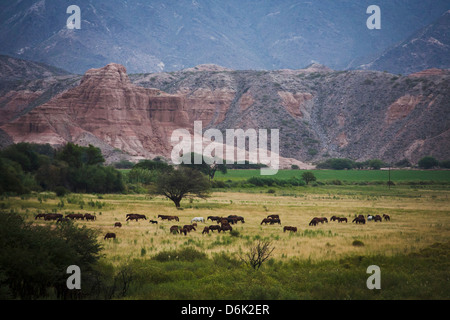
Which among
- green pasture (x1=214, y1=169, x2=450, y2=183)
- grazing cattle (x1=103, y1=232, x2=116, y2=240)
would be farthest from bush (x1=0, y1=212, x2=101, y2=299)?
green pasture (x1=214, y1=169, x2=450, y2=183)

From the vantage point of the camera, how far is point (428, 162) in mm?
127375

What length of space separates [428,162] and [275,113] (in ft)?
189

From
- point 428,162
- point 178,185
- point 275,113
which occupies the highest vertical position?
point 275,113

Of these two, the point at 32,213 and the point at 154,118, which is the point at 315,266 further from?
the point at 154,118

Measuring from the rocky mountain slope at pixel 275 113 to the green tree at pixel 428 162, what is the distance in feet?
21.6

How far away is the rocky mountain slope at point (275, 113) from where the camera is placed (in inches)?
5310

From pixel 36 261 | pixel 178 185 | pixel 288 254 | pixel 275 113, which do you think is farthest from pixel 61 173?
pixel 275 113

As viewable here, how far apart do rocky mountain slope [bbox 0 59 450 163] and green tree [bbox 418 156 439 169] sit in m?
6.58

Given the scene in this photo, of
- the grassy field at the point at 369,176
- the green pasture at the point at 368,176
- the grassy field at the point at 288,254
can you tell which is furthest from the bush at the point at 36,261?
the grassy field at the point at 369,176

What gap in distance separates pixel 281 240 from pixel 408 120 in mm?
135110

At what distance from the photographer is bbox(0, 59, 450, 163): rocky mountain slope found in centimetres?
13488

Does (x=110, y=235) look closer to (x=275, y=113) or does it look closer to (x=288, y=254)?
(x=288, y=254)

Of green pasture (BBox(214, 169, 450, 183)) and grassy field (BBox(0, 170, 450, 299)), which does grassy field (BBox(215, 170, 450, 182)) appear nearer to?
green pasture (BBox(214, 169, 450, 183))

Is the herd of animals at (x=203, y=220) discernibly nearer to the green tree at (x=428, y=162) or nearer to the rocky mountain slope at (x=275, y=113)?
the rocky mountain slope at (x=275, y=113)
